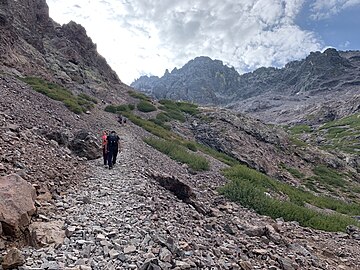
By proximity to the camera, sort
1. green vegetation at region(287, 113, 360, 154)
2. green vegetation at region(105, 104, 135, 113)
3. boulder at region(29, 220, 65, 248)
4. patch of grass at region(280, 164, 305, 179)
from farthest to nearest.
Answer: green vegetation at region(287, 113, 360, 154) < green vegetation at region(105, 104, 135, 113) < patch of grass at region(280, 164, 305, 179) < boulder at region(29, 220, 65, 248)

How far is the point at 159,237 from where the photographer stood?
8.41 meters

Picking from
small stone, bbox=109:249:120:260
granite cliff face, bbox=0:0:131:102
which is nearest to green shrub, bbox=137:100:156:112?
granite cliff face, bbox=0:0:131:102

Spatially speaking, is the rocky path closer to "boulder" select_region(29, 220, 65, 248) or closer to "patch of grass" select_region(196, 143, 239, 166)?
"boulder" select_region(29, 220, 65, 248)

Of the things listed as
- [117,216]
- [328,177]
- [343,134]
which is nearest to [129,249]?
[117,216]

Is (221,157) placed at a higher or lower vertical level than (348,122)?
lower

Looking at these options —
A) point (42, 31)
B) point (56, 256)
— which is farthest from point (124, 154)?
point (42, 31)

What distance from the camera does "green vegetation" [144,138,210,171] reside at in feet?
81.1

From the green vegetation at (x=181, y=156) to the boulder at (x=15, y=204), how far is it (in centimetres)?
1605

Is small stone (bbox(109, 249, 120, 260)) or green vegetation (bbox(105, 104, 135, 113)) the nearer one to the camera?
small stone (bbox(109, 249, 120, 260))

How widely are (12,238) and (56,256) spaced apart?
4.06 feet

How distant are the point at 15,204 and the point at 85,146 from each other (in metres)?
11.2

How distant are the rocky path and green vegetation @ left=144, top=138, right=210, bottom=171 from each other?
27.2 feet

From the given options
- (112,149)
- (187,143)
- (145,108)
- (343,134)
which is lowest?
(112,149)

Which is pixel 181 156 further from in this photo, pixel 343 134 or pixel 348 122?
pixel 348 122
